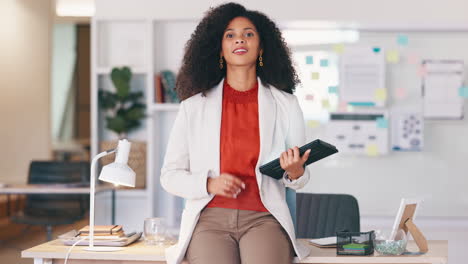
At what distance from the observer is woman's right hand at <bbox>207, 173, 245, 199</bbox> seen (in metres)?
2.28

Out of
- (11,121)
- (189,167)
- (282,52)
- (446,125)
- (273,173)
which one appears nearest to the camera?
(273,173)

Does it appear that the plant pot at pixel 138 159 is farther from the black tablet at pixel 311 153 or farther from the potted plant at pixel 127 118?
the black tablet at pixel 311 153

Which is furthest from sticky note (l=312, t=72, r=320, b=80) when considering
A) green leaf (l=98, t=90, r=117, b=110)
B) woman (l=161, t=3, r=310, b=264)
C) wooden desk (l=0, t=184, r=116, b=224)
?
woman (l=161, t=3, r=310, b=264)

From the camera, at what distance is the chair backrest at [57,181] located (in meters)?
5.94

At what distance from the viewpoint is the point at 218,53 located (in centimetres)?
275

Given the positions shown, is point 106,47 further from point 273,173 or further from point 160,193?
point 273,173

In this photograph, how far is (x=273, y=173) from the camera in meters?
2.37

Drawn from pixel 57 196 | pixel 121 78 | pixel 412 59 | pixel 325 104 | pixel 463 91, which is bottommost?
pixel 57 196

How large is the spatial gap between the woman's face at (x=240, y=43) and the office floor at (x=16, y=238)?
3646 mm

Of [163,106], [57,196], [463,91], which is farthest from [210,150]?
[57,196]

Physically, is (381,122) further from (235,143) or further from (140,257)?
(140,257)

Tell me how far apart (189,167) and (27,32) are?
6124mm

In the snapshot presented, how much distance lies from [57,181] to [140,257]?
373cm

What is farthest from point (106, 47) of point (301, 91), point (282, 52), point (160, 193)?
point (282, 52)
